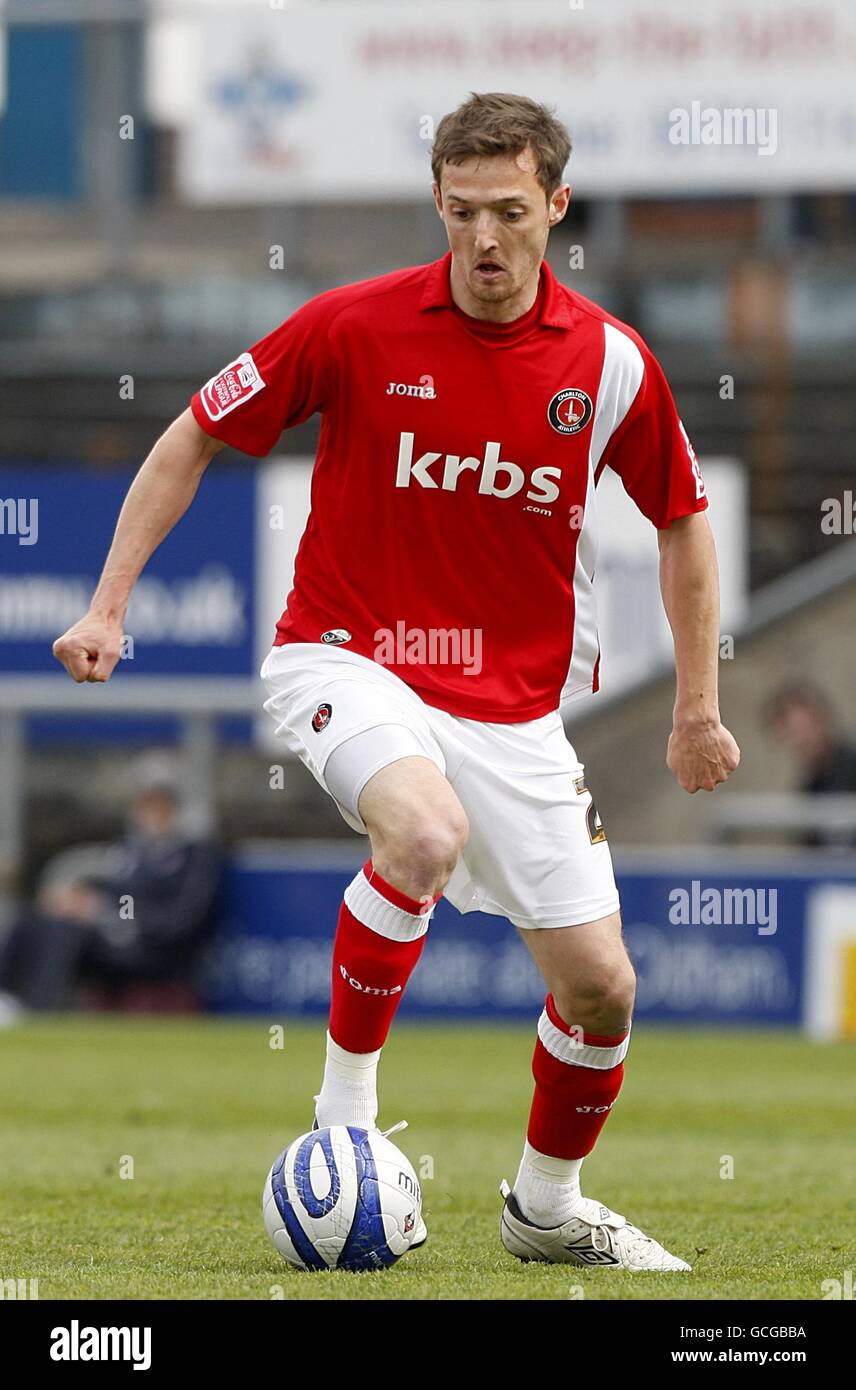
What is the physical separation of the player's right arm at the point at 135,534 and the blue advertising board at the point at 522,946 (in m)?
9.14

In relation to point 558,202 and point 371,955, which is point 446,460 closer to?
point 558,202

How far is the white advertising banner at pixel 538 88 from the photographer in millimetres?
17891

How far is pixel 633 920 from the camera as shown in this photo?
47.4ft

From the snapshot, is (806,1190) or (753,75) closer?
(806,1190)

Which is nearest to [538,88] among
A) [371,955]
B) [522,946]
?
[522,946]

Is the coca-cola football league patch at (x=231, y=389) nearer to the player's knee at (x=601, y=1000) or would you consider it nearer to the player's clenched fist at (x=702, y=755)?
the player's clenched fist at (x=702, y=755)

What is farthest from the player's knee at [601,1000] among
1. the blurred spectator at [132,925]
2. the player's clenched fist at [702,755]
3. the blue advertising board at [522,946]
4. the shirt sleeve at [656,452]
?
the blurred spectator at [132,925]

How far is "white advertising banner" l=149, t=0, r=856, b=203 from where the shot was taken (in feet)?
58.7

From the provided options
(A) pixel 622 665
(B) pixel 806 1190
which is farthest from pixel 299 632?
(A) pixel 622 665

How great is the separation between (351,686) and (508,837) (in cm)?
48

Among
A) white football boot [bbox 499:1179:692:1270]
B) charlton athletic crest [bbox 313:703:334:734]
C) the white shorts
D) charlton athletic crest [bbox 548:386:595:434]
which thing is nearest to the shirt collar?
charlton athletic crest [bbox 548:386:595:434]

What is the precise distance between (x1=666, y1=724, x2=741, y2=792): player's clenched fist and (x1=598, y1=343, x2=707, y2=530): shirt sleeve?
0.50m
